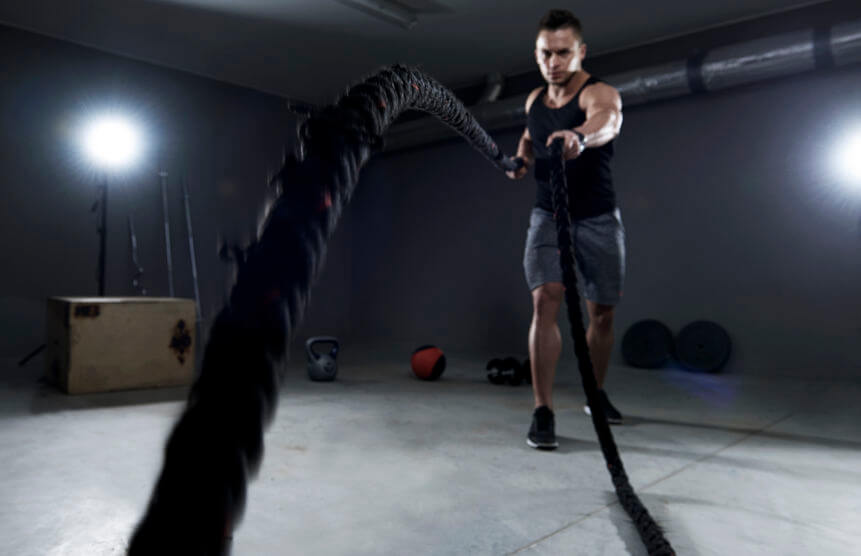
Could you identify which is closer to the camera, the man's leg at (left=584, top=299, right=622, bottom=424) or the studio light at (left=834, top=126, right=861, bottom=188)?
the man's leg at (left=584, top=299, right=622, bottom=424)

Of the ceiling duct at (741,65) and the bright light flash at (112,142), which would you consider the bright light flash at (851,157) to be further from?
the bright light flash at (112,142)

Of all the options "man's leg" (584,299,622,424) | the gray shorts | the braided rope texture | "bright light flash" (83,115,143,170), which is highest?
"bright light flash" (83,115,143,170)

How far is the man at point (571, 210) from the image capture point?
2143mm

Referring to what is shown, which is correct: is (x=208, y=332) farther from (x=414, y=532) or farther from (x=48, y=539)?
(x=48, y=539)

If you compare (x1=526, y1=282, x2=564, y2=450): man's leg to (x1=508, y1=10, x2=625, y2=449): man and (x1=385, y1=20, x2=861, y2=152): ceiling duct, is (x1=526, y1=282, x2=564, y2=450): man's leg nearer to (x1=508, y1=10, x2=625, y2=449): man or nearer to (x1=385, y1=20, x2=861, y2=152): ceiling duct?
(x1=508, y1=10, x2=625, y2=449): man

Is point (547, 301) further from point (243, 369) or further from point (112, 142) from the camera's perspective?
point (112, 142)

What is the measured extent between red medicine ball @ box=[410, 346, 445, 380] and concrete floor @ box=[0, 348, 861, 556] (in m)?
0.51

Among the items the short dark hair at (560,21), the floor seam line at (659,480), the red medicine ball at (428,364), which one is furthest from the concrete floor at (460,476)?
the short dark hair at (560,21)

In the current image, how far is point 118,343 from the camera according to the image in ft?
10.4

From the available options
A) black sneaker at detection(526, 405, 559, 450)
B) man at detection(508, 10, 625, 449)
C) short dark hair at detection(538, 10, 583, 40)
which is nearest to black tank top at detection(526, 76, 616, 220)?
man at detection(508, 10, 625, 449)

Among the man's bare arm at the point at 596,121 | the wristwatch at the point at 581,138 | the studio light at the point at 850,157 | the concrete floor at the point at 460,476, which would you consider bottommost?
the concrete floor at the point at 460,476

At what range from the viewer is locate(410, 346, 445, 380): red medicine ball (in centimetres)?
364

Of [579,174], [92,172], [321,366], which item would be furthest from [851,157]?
[92,172]

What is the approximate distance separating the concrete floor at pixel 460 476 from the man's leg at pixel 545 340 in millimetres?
228
